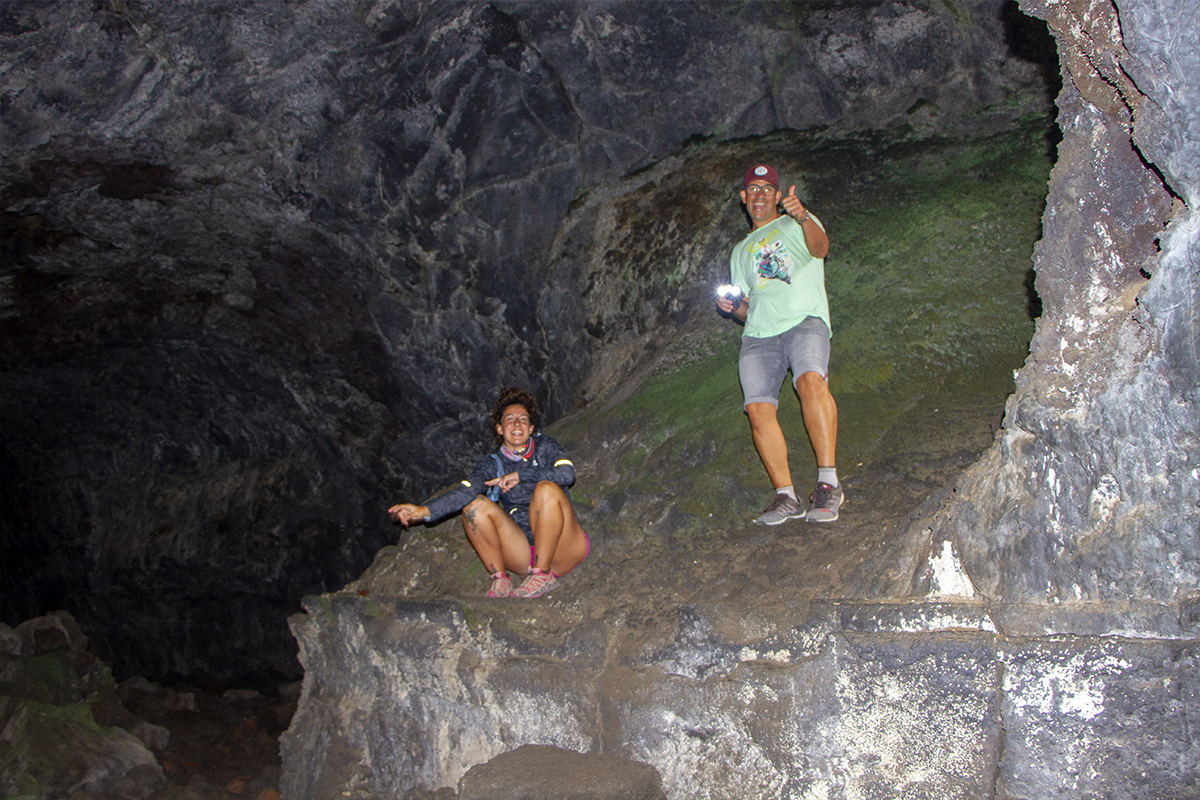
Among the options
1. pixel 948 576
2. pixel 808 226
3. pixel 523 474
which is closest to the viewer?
pixel 948 576

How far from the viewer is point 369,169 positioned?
5969mm

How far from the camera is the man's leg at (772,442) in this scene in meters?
3.53

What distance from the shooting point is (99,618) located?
845cm

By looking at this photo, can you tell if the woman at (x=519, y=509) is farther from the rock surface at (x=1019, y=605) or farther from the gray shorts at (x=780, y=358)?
the gray shorts at (x=780, y=358)

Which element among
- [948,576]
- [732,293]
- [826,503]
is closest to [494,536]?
[826,503]

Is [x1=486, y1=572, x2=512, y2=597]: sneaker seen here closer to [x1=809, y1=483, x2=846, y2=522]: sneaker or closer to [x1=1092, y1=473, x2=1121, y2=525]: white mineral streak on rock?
[x1=809, y1=483, x2=846, y2=522]: sneaker

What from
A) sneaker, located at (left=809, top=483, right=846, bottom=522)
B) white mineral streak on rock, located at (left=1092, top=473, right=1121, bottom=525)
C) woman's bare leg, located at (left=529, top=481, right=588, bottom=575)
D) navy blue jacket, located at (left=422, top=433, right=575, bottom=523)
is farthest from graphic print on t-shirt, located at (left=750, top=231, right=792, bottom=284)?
white mineral streak on rock, located at (left=1092, top=473, right=1121, bottom=525)

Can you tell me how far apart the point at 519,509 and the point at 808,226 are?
69.5 inches

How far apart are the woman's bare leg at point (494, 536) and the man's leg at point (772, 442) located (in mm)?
1120

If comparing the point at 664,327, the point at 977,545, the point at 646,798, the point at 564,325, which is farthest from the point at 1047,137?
the point at 646,798

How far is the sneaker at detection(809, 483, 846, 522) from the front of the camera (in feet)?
11.1

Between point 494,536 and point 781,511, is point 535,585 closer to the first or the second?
point 494,536

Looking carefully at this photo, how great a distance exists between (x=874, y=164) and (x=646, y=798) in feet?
14.9

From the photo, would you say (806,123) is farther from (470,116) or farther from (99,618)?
(99,618)
